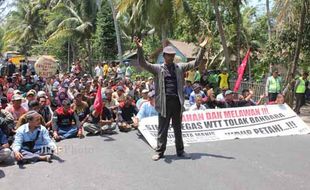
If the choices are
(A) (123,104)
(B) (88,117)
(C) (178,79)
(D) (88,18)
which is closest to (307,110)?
(A) (123,104)

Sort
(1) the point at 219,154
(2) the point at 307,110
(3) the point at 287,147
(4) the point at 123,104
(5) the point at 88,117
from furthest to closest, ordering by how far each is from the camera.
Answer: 1. (2) the point at 307,110
2. (4) the point at 123,104
3. (5) the point at 88,117
4. (3) the point at 287,147
5. (1) the point at 219,154

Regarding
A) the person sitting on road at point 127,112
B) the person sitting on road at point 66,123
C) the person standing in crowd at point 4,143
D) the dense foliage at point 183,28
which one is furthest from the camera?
the dense foliage at point 183,28

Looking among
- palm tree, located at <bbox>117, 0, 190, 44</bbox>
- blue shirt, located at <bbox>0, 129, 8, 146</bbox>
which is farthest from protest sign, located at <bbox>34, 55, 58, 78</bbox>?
palm tree, located at <bbox>117, 0, 190, 44</bbox>

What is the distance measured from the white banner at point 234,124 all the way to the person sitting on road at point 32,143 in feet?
7.31

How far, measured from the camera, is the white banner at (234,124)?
413 inches

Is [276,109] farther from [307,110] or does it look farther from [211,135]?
[307,110]

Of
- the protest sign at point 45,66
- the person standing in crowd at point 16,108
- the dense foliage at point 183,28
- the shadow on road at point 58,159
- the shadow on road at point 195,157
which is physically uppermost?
the dense foliage at point 183,28

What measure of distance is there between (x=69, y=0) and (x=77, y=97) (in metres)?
27.1

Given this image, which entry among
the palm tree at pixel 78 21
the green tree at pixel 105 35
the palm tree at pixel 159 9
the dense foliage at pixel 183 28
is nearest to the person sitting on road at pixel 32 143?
the dense foliage at pixel 183 28

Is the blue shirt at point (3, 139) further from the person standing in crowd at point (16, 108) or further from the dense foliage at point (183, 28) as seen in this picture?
the dense foliage at point (183, 28)

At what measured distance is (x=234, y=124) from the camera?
1123 cm

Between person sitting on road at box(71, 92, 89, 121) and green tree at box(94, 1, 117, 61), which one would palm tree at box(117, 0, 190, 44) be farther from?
person sitting on road at box(71, 92, 89, 121)

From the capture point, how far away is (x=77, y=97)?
1188 centimetres

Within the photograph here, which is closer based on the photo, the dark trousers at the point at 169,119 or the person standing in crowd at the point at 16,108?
the dark trousers at the point at 169,119
